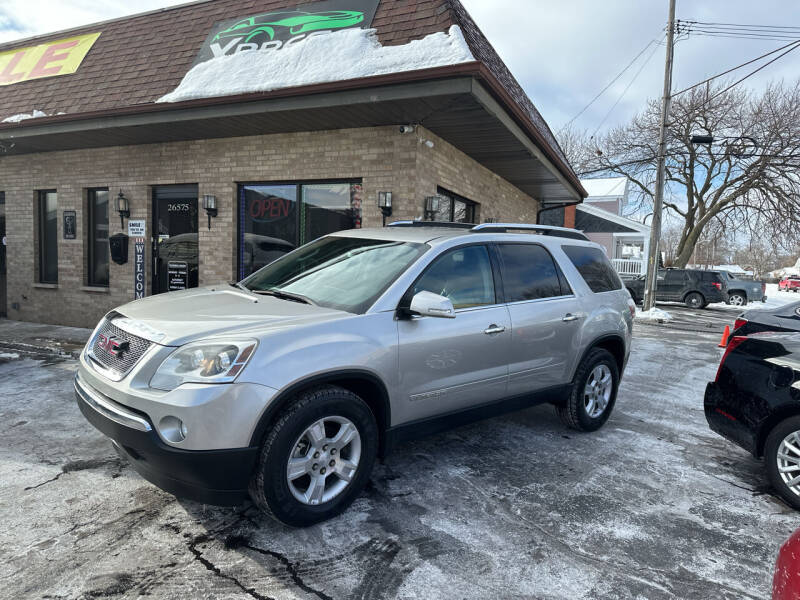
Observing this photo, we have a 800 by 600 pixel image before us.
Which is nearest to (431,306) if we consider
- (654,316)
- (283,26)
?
(283,26)

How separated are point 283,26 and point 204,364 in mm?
6901

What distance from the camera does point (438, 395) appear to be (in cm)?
346

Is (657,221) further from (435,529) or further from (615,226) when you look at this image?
(435,529)

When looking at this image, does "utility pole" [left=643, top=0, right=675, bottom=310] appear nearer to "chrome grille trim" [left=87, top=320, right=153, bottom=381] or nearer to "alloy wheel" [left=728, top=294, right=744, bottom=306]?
"alloy wheel" [left=728, top=294, right=744, bottom=306]

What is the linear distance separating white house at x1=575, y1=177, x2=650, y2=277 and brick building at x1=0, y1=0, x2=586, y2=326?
51.9ft

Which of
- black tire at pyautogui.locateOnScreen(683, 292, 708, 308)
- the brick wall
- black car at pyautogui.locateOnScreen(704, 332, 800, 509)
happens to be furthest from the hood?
black tire at pyautogui.locateOnScreen(683, 292, 708, 308)

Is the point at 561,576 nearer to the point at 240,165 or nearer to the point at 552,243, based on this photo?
the point at 552,243

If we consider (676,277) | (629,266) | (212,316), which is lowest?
(212,316)

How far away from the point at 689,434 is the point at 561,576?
3045 mm

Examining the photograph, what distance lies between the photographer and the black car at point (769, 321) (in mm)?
4784

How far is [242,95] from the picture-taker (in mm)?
6797

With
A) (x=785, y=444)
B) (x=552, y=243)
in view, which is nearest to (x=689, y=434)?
(x=785, y=444)

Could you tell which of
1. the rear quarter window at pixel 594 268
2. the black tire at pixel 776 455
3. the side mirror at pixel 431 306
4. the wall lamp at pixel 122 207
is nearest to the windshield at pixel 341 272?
the side mirror at pixel 431 306

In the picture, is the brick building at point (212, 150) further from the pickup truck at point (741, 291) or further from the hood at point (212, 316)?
the pickup truck at point (741, 291)
